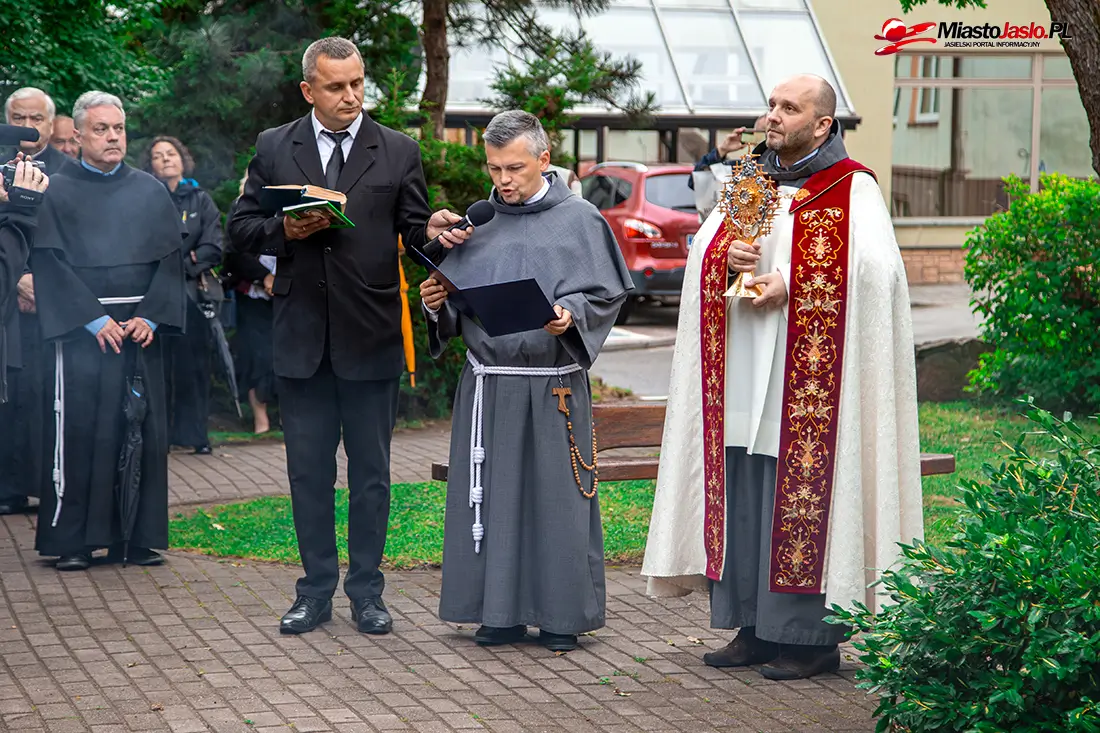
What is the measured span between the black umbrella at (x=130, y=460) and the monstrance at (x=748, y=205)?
129 inches

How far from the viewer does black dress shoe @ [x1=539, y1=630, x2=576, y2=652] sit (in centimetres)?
589

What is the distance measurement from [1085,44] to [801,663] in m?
4.25

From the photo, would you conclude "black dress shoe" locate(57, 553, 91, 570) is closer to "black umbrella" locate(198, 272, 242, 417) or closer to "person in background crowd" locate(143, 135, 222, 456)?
"person in background crowd" locate(143, 135, 222, 456)

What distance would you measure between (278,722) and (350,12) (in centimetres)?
844

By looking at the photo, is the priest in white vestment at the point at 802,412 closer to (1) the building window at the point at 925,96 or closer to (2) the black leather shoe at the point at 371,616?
(2) the black leather shoe at the point at 371,616

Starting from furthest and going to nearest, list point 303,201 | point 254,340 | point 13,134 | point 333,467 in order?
point 254,340 < point 13,134 < point 333,467 < point 303,201

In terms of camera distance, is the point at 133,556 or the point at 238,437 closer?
the point at 133,556

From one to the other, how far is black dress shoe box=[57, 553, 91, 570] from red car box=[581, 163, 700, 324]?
444 inches

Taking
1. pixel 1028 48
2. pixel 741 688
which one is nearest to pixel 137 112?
pixel 741 688

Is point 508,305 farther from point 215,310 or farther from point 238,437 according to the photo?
point 238,437

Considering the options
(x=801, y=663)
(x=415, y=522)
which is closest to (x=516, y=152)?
(x=801, y=663)

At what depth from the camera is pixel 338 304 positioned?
5.98 m

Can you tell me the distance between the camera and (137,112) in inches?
488

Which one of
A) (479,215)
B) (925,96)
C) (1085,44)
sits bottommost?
(479,215)
